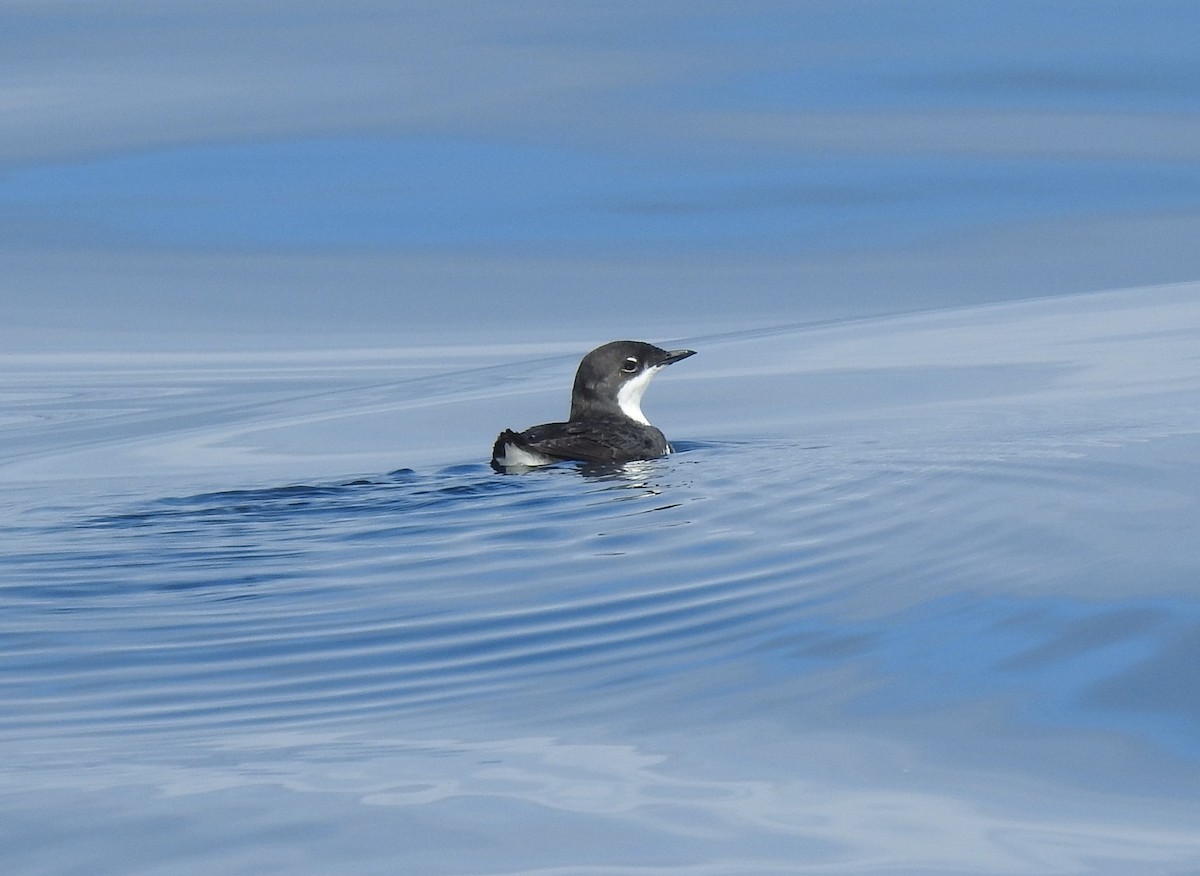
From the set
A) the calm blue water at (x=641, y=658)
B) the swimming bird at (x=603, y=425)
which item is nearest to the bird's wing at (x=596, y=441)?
the swimming bird at (x=603, y=425)

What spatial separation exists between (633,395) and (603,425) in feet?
2.69

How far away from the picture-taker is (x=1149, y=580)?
18.1ft

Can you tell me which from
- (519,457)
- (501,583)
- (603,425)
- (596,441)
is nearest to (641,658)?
(501,583)

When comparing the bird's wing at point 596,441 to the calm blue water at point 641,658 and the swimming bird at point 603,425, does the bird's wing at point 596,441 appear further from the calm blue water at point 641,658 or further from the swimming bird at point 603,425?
the calm blue water at point 641,658

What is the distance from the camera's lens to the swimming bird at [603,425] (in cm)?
873

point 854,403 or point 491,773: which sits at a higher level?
point 854,403

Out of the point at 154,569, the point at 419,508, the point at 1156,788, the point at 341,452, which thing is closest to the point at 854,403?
the point at 341,452

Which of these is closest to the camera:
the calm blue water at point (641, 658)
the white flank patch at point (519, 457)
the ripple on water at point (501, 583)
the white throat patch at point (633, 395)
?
the calm blue water at point (641, 658)

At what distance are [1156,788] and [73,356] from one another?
12108mm

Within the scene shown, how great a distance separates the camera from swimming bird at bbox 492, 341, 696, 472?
873 centimetres

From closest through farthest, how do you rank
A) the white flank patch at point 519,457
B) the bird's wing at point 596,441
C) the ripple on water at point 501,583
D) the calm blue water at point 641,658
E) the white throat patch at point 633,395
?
the calm blue water at point 641,658
the ripple on water at point 501,583
the white flank patch at point 519,457
the bird's wing at point 596,441
the white throat patch at point 633,395

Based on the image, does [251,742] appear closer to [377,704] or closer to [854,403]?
[377,704]

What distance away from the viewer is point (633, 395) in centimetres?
1039

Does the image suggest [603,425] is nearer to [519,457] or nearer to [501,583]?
[519,457]
